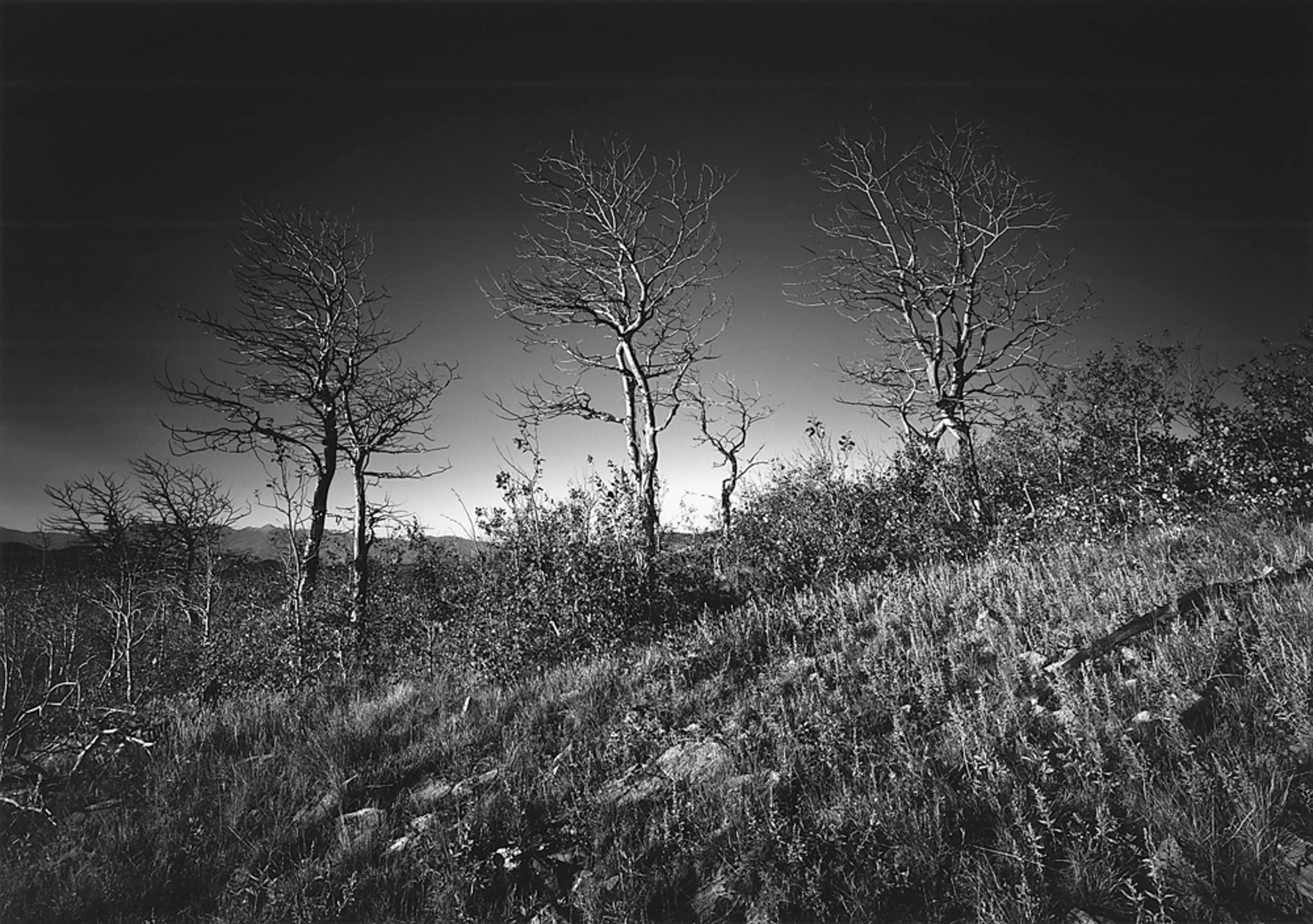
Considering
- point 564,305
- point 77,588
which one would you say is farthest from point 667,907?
point 77,588

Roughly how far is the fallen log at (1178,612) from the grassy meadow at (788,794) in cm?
9

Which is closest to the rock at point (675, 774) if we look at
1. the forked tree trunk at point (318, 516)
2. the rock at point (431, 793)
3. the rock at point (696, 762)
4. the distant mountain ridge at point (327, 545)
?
the rock at point (696, 762)

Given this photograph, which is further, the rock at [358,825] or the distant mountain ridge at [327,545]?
the distant mountain ridge at [327,545]

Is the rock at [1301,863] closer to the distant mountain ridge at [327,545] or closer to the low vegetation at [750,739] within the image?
the low vegetation at [750,739]

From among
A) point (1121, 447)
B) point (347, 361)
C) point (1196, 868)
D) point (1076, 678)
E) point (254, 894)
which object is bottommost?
point (254, 894)

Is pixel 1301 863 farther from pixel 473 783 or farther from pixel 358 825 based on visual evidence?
pixel 358 825

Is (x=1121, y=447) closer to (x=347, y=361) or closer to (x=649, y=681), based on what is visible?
(x=649, y=681)

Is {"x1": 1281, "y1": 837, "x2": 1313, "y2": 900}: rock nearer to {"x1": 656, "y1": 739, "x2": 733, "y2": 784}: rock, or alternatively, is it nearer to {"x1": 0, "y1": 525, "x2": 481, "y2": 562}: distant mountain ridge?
{"x1": 656, "y1": 739, "x2": 733, "y2": 784}: rock

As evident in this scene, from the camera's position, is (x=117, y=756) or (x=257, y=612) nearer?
(x=117, y=756)

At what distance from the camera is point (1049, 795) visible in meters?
2.75

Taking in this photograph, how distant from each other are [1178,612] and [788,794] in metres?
3.67

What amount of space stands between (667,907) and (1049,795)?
82.4 inches

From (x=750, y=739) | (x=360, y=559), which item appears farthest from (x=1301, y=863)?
(x=360, y=559)

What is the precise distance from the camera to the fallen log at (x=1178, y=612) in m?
3.89
